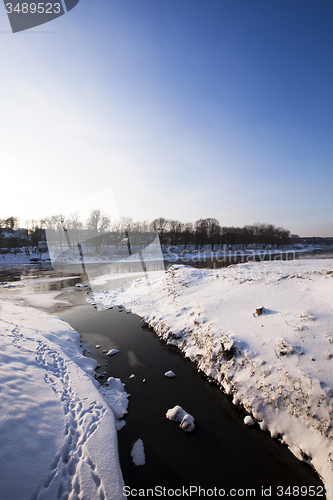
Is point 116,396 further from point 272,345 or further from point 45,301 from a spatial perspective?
point 45,301

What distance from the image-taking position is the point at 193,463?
14.6 feet

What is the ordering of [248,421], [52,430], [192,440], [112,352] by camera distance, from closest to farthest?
[52,430]
[192,440]
[248,421]
[112,352]

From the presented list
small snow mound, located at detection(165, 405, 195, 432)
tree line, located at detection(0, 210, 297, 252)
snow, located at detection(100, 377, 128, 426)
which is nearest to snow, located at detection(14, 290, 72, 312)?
snow, located at detection(100, 377, 128, 426)

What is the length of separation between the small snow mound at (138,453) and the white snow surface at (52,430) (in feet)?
1.49

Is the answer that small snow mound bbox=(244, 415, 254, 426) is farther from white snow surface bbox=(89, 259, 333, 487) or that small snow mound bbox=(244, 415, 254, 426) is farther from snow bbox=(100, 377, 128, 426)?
snow bbox=(100, 377, 128, 426)

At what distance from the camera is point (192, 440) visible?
4992 millimetres

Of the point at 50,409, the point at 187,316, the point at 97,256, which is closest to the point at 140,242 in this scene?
the point at 97,256

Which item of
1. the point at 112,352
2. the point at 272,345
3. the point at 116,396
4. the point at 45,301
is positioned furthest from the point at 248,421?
the point at 45,301

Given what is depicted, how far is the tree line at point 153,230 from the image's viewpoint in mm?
71250

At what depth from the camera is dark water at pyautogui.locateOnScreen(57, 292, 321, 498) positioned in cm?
→ 417

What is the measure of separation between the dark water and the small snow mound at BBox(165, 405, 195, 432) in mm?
125

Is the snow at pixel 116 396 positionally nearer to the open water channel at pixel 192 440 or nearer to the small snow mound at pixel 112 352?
the open water channel at pixel 192 440

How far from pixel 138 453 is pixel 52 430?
2143mm

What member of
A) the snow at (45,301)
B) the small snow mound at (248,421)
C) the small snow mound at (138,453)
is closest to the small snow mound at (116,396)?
the small snow mound at (138,453)
